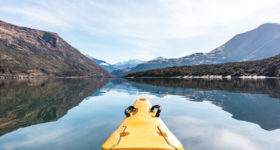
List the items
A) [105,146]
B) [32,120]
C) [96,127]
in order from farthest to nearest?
[32,120] < [96,127] < [105,146]

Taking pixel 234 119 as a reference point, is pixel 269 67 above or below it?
above

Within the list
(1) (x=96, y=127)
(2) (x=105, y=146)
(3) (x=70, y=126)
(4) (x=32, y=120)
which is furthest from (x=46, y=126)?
(2) (x=105, y=146)

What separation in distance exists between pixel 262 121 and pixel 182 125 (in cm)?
978

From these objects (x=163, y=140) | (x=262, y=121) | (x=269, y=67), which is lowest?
(x=262, y=121)

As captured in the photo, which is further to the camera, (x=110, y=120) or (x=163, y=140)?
(x=110, y=120)

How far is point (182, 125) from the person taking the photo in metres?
17.4

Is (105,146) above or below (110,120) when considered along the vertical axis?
above

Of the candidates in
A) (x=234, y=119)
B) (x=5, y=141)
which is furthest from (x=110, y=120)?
(x=234, y=119)

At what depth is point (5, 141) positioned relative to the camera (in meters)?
13.7

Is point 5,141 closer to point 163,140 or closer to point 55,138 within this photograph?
point 55,138

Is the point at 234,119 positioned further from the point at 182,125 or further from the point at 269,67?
the point at 269,67

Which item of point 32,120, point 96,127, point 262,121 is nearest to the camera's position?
point 96,127

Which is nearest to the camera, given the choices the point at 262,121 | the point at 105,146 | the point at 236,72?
the point at 105,146

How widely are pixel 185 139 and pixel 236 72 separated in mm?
203733
